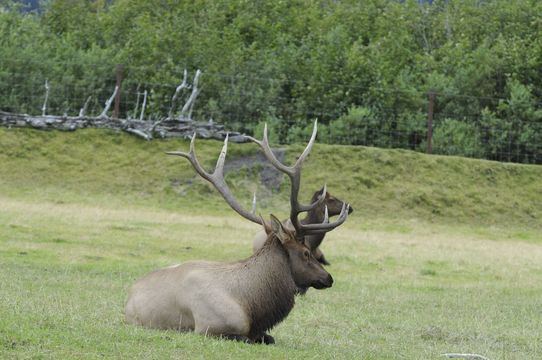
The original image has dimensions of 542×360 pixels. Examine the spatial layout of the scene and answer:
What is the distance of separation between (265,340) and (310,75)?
3033cm

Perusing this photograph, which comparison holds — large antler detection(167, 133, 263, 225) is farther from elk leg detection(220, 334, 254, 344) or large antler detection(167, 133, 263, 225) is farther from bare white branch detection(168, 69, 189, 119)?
bare white branch detection(168, 69, 189, 119)

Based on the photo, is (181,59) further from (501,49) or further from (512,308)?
(512,308)

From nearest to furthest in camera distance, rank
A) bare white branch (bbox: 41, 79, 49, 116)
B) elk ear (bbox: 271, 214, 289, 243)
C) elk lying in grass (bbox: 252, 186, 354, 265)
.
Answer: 1. elk ear (bbox: 271, 214, 289, 243)
2. elk lying in grass (bbox: 252, 186, 354, 265)
3. bare white branch (bbox: 41, 79, 49, 116)

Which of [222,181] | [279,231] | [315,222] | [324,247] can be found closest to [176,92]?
[324,247]

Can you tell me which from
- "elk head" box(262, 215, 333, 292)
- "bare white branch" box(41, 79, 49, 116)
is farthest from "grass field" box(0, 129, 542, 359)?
"bare white branch" box(41, 79, 49, 116)

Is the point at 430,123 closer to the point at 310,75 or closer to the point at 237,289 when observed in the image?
the point at 310,75

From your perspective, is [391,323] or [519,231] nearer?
[391,323]

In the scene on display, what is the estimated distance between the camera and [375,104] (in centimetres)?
3734

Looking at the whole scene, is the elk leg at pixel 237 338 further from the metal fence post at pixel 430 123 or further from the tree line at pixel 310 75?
the tree line at pixel 310 75

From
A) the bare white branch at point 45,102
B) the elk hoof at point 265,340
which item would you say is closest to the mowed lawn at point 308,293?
the elk hoof at point 265,340

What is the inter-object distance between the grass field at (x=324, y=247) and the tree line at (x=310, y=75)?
2.91 meters

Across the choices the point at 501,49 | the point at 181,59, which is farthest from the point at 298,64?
the point at 501,49

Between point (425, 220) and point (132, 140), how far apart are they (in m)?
9.14

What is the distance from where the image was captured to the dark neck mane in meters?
10.2
